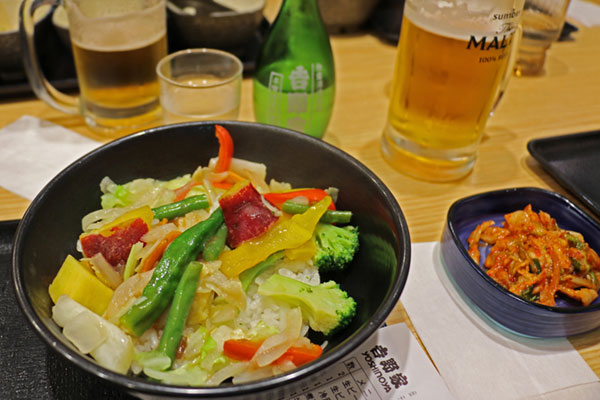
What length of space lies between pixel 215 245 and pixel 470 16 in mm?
841

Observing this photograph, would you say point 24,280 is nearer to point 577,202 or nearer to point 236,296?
point 236,296

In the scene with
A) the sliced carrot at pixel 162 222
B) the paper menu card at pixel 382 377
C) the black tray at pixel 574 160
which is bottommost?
the paper menu card at pixel 382 377

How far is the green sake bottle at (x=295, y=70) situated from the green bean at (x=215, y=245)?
0.60 m

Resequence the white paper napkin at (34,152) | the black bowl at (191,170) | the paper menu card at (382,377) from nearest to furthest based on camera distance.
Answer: the black bowl at (191,170)
the paper menu card at (382,377)
the white paper napkin at (34,152)

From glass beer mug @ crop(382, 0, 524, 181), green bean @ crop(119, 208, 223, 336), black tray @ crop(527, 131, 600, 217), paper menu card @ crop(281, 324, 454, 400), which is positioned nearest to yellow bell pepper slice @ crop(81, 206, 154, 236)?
green bean @ crop(119, 208, 223, 336)

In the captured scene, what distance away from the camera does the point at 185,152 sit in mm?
1287

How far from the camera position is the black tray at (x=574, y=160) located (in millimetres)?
1538

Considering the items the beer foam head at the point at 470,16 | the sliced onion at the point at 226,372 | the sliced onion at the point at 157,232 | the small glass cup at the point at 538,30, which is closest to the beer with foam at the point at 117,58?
the sliced onion at the point at 157,232

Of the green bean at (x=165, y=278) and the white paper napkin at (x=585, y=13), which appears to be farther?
the white paper napkin at (x=585, y=13)

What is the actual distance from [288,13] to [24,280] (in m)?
1.07

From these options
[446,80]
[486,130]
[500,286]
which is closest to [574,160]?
[486,130]

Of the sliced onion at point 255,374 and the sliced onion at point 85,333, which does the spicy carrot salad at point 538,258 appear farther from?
the sliced onion at point 85,333

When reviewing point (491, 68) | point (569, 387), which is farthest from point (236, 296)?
point (491, 68)

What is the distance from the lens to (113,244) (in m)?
1.00
